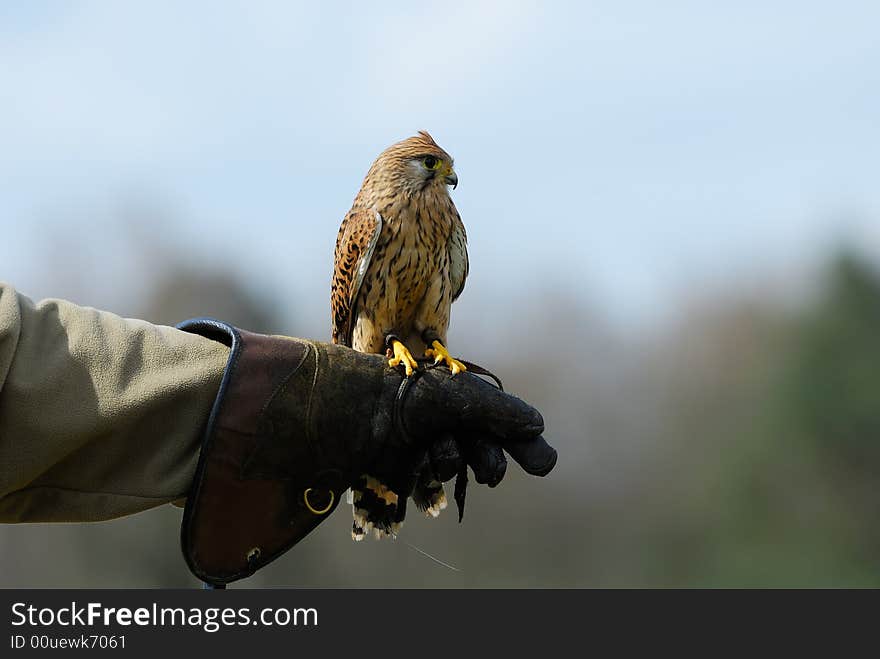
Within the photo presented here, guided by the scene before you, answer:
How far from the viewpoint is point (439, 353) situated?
12.7 ft

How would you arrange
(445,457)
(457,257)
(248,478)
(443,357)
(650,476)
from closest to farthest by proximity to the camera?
1. (248,478)
2. (445,457)
3. (443,357)
4. (457,257)
5. (650,476)

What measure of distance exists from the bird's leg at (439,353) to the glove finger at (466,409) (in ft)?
0.42

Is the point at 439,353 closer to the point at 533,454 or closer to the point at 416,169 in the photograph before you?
the point at 533,454

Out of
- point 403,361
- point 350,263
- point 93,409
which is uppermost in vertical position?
point 350,263

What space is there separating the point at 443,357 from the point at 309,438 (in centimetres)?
83

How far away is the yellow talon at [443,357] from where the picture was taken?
3.46 meters

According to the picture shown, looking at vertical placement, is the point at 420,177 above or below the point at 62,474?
above

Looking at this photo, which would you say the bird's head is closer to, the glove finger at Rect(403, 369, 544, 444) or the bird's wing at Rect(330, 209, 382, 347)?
the bird's wing at Rect(330, 209, 382, 347)

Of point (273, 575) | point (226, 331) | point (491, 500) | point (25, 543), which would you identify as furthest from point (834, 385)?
point (226, 331)

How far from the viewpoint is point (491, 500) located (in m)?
29.2

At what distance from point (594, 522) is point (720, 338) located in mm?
10366

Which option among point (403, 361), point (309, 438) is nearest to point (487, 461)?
point (403, 361)

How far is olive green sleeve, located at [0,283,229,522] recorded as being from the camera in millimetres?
2578
